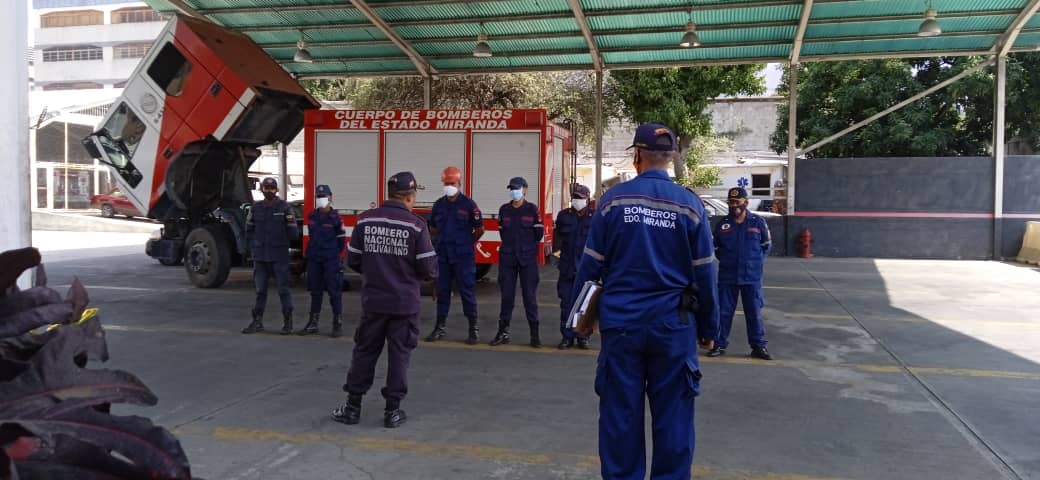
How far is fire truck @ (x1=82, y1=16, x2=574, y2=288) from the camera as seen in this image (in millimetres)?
11984

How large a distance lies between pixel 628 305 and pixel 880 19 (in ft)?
43.0

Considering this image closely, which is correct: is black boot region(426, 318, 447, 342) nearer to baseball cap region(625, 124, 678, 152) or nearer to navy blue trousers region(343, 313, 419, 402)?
navy blue trousers region(343, 313, 419, 402)

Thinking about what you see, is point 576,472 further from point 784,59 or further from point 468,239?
point 784,59

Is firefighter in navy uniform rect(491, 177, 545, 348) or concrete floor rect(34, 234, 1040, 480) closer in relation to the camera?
concrete floor rect(34, 234, 1040, 480)

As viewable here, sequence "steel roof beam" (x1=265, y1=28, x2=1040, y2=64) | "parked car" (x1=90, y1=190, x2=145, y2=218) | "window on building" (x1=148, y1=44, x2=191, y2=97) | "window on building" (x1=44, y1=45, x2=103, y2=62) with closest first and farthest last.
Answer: "window on building" (x1=148, y1=44, x2=191, y2=97) < "steel roof beam" (x1=265, y1=28, x2=1040, y2=64) < "parked car" (x1=90, y1=190, x2=145, y2=218) < "window on building" (x1=44, y1=45, x2=103, y2=62)

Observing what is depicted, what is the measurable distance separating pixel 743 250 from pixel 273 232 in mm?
A: 5122

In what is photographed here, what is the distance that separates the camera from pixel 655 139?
390 cm

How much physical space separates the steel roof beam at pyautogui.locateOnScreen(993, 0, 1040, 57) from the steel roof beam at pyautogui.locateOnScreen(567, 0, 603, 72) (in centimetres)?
776

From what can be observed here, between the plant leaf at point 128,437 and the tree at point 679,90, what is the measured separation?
63.3ft

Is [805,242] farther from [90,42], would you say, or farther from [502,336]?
[90,42]

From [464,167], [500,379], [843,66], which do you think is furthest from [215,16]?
[843,66]

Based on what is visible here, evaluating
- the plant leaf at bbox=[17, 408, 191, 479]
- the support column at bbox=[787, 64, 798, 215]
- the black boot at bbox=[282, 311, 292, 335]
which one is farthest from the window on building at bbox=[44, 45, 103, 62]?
the plant leaf at bbox=[17, 408, 191, 479]

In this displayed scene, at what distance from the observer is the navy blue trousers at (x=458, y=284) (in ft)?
28.4

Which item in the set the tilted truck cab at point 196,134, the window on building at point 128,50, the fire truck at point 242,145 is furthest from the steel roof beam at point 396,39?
the window on building at point 128,50
